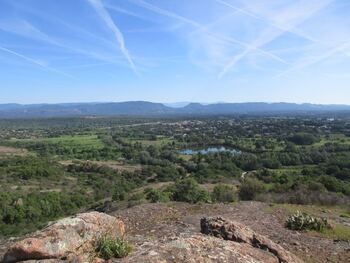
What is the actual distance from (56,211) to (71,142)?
81.9 m

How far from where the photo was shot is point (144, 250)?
6559 millimetres

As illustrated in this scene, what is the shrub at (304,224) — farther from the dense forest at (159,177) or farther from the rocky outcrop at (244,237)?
the dense forest at (159,177)

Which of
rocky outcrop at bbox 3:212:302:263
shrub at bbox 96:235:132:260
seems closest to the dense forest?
rocky outcrop at bbox 3:212:302:263

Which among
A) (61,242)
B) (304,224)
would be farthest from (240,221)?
(61,242)

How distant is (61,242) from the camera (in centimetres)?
677

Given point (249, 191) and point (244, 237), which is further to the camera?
point (249, 191)

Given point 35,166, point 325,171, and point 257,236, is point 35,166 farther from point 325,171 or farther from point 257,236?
point 257,236

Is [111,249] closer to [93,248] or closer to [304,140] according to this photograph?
[93,248]

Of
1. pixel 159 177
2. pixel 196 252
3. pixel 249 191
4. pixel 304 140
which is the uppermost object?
pixel 196 252

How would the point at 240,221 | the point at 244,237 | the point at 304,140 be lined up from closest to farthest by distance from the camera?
the point at 244,237 < the point at 240,221 < the point at 304,140

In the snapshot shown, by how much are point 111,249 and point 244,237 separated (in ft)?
10.5

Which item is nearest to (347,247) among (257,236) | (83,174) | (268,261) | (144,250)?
(257,236)

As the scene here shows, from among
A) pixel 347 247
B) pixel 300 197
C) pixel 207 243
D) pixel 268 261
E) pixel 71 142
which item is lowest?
pixel 71 142

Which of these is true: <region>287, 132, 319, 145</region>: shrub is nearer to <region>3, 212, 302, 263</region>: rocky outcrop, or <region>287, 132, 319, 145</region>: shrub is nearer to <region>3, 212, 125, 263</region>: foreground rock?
<region>3, 212, 302, 263</region>: rocky outcrop
